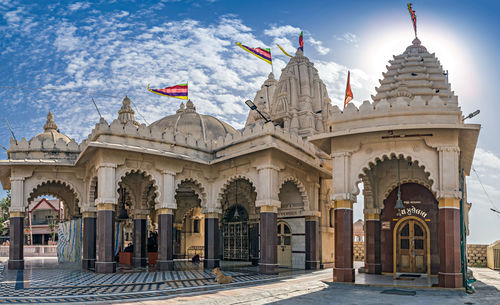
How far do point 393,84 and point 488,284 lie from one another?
736 centimetres

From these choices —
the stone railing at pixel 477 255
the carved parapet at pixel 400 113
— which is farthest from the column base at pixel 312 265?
the stone railing at pixel 477 255

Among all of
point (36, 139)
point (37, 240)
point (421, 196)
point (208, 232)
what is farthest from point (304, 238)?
point (37, 240)

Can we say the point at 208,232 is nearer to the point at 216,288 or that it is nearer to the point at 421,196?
the point at 216,288

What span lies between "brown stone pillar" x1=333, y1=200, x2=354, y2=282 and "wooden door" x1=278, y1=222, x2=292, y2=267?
7.34m

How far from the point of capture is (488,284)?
1527cm

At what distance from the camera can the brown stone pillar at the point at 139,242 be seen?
22000mm

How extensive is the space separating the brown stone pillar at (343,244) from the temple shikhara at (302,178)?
0.10 feet

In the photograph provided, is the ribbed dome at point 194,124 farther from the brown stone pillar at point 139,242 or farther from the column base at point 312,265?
the column base at point 312,265

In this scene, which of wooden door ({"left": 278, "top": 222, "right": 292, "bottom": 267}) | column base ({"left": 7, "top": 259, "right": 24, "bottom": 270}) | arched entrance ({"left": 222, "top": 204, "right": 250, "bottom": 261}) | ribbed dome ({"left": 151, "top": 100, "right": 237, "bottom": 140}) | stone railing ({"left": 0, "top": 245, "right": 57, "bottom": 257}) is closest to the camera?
column base ({"left": 7, "top": 259, "right": 24, "bottom": 270})

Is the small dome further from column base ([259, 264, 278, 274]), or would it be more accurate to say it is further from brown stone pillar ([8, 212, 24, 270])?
column base ([259, 264, 278, 274])

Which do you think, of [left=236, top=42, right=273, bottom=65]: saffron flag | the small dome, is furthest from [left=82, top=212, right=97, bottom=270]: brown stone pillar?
[left=236, top=42, right=273, bottom=65]: saffron flag

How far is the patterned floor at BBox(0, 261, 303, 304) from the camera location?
1201 cm

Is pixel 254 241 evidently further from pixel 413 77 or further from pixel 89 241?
pixel 413 77

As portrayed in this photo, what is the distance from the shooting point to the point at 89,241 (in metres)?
21.0
